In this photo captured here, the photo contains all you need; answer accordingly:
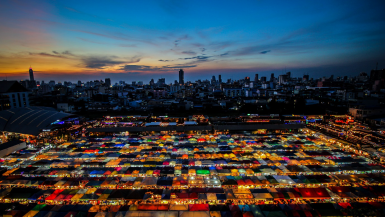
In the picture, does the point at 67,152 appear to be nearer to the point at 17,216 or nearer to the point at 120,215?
the point at 17,216

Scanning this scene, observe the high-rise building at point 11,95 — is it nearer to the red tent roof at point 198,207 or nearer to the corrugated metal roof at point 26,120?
the corrugated metal roof at point 26,120

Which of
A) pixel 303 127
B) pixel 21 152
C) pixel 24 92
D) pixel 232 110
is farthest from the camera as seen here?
pixel 232 110

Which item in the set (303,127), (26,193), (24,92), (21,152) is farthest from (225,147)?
(24,92)

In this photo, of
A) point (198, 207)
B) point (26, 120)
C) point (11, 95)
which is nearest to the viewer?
point (198, 207)

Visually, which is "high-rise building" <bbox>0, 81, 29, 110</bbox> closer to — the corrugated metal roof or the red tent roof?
the corrugated metal roof

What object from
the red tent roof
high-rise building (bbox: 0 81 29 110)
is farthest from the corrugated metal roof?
the red tent roof

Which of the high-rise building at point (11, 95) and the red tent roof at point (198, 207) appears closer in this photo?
the red tent roof at point (198, 207)

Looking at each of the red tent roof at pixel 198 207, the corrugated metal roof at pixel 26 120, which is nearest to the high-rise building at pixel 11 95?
the corrugated metal roof at pixel 26 120

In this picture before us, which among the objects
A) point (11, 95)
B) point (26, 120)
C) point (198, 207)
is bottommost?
point (198, 207)

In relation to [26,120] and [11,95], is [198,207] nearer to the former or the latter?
[26,120]

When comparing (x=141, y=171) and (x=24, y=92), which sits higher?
(x=24, y=92)

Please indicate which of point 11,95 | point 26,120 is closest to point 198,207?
point 26,120
